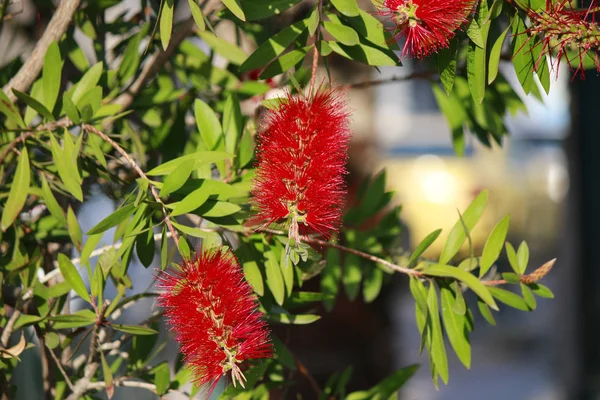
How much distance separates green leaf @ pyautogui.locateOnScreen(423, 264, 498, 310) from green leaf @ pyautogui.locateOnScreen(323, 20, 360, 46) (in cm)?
23

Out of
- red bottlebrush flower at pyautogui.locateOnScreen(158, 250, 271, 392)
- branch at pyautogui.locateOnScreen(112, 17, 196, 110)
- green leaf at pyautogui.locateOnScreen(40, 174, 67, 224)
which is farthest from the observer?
branch at pyautogui.locateOnScreen(112, 17, 196, 110)

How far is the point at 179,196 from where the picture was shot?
2.28 ft

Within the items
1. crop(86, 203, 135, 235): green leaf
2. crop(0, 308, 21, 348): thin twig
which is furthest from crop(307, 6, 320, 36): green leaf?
crop(0, 308, 21, 348): thin twig

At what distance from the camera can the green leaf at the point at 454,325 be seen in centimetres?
77

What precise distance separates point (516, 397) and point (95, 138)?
471cm

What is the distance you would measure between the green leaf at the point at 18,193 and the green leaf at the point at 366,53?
0.31 m

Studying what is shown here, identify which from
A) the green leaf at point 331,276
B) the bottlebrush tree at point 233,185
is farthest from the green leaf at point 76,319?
the green leaf at point 331,276

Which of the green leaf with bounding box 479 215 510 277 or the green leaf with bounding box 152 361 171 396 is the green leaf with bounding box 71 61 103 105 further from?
the green leaf with bounding box 479 215 510 277

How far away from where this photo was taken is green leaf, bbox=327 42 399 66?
720 mm

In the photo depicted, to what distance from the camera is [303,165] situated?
0.59 meters

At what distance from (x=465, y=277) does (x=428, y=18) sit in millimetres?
247

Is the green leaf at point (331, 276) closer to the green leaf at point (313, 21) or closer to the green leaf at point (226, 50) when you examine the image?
the green leaf at point (226, 50)

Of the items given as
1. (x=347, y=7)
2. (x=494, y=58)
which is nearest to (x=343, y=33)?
(x=347, y=7)

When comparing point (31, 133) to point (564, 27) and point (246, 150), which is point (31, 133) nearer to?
point (246, 150)
